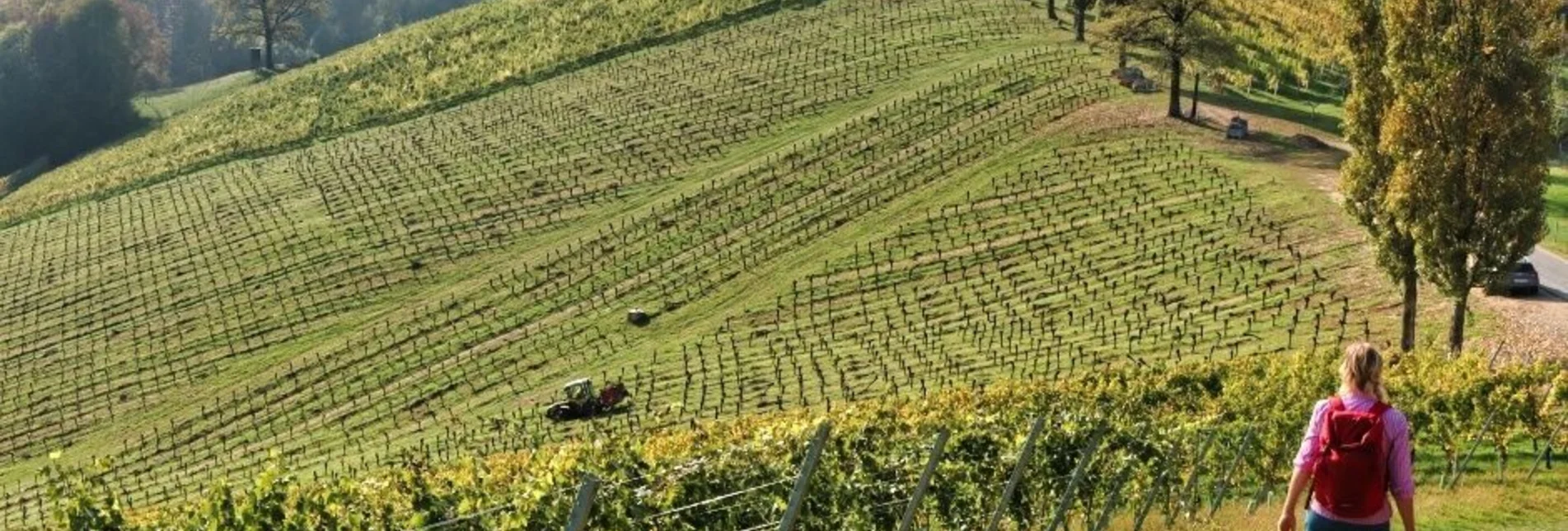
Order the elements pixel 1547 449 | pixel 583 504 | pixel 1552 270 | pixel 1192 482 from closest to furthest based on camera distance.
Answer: pixel 583 504 < pixel 1192 482 < pixel 1547 449 < pixel 1552 270

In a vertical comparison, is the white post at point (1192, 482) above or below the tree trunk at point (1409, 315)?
above

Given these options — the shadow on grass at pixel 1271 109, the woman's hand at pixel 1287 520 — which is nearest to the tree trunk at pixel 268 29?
the shadow on grass at pixel 1271 109

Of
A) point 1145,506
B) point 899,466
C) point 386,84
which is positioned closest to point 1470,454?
point 1145,506

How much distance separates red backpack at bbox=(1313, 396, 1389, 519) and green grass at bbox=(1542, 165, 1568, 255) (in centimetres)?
3892

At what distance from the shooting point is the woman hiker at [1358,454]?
11070 millimetres

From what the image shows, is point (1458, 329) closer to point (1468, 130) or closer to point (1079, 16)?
point (1468, 130)

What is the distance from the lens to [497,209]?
75125 mm

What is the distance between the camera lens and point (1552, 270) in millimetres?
48000

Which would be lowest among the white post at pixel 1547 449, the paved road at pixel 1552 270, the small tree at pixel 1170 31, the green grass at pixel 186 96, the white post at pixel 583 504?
the green grass at pixel 186 96

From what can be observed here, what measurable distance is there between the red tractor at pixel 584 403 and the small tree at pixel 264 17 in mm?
126971

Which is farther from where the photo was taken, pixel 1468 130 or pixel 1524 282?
pixel 1524 282

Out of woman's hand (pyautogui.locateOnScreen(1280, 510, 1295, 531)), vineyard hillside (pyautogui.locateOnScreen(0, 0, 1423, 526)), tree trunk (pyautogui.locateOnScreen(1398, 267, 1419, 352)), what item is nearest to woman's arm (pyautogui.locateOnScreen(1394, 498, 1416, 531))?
woman's hand (pyautogui.locateOnScreen(1280, 510, 1295, 531))

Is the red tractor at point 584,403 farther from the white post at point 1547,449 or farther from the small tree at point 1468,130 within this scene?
the white post at point 1547,449

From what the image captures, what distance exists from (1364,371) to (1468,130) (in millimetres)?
27012
